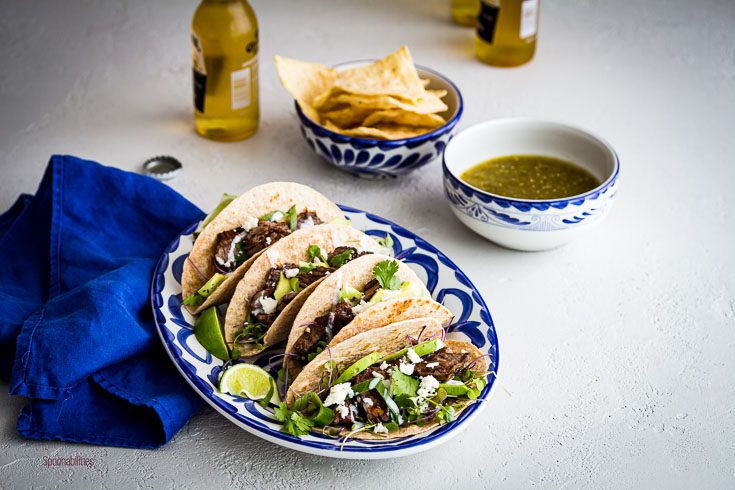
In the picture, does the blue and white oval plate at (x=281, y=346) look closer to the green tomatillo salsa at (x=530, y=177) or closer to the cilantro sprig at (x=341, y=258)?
the cilantro sprig at (x=341, y=258)

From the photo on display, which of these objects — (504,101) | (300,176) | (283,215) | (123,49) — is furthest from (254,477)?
(123,49)

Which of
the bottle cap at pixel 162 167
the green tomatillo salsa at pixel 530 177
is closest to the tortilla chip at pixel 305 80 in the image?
the bottle cap at pixel 162 167

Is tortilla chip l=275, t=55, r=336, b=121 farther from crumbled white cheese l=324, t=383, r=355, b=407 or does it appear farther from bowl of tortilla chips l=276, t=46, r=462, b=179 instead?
crumbled white cheese l=324, t=383, r=355, b=407

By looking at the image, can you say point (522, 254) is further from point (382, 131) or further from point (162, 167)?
point (162, 167)

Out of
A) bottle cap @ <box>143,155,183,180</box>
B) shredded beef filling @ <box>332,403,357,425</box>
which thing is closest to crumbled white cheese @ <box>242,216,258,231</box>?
shredded beef filling @ <box>332,403,357,425</box>

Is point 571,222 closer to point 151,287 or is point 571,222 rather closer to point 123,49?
point 151,287

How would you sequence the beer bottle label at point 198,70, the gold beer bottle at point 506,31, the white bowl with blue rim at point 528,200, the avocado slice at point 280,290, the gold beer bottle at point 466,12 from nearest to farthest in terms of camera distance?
1. the avocado slice at point 280,290
2. the white bowl with blue rim at point 528,200
3. the beer bottle label at point 198,70
4. the gold beer bottle at point 506,31
5. the gold beer bottle at point 466,12
